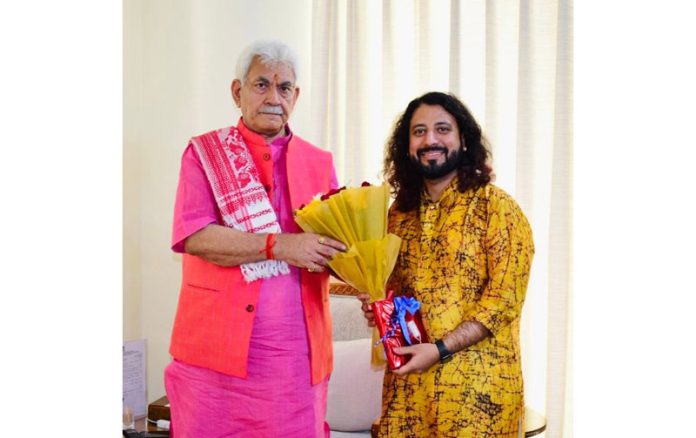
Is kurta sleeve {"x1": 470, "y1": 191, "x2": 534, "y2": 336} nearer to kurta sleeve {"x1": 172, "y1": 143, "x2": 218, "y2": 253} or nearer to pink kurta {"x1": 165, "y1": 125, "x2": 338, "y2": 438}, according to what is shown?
pink kurta {"x1": 165, "y1": 125, "x2": 338, "y2": 438}

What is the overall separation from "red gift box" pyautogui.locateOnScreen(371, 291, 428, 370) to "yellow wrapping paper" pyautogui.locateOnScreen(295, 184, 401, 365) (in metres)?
0.05

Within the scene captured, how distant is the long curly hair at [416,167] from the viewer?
80.7 inches

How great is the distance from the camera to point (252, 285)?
2.00 meters

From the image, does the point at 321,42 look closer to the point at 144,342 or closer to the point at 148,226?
the point at 148,226

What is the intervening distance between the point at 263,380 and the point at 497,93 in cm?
228

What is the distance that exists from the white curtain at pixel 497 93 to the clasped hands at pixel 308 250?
5.73 ft

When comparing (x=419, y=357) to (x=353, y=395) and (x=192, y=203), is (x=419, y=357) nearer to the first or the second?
(x=192, y=203)

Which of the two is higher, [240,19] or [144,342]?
[240,19]

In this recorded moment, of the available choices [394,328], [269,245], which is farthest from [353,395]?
[269,245]

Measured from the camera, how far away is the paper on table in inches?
140

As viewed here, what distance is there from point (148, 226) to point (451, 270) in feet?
8.30

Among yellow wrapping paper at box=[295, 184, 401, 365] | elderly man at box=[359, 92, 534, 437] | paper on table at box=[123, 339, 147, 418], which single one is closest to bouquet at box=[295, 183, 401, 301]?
yellow wrapping paper at box=[295, 184, 401, 365]

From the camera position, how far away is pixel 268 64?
2072 millimetres
